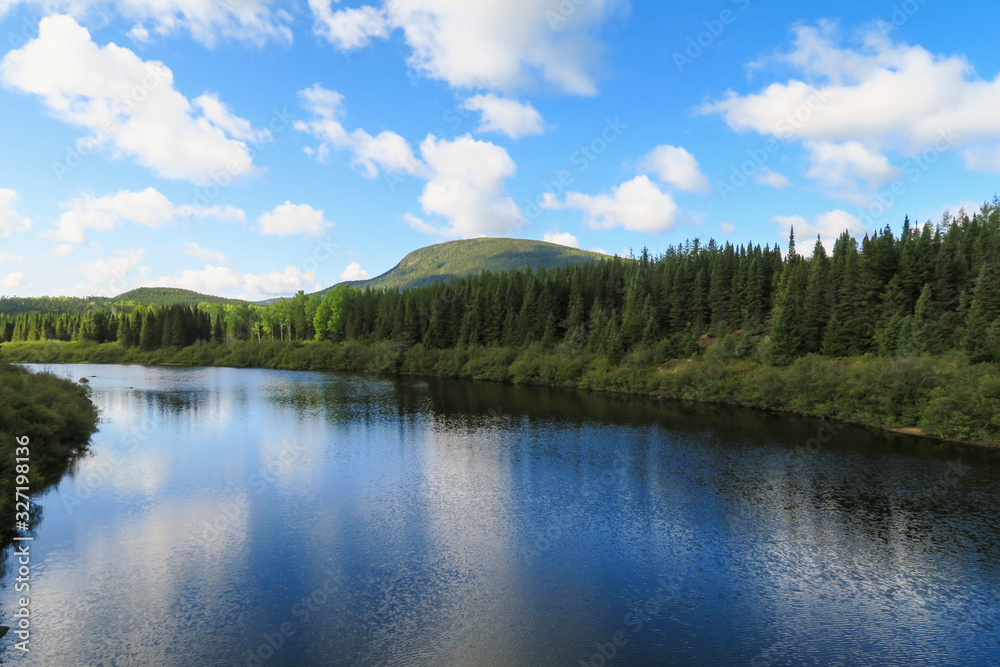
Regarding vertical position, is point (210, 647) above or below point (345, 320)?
below

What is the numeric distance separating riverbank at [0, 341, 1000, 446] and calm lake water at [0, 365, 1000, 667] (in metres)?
4.76

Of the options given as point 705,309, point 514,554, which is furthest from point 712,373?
point 514,554

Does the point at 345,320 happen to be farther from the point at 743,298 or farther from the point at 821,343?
the point at 821,343

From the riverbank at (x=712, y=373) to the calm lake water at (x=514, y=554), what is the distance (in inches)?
187

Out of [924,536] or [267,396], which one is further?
[267,396]

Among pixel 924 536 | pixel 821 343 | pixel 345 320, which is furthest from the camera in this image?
pixel 345 320

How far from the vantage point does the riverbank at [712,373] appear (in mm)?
41188

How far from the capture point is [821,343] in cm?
6475

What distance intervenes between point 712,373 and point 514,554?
51780 millimetres

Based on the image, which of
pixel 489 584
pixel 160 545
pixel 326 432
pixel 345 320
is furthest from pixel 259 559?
pixel 345 320

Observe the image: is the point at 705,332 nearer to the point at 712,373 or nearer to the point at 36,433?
the point at 712,373

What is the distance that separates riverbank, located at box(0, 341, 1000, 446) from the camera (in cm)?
→ 4119

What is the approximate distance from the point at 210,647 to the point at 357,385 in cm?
6698

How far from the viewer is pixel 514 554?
20203 mm
